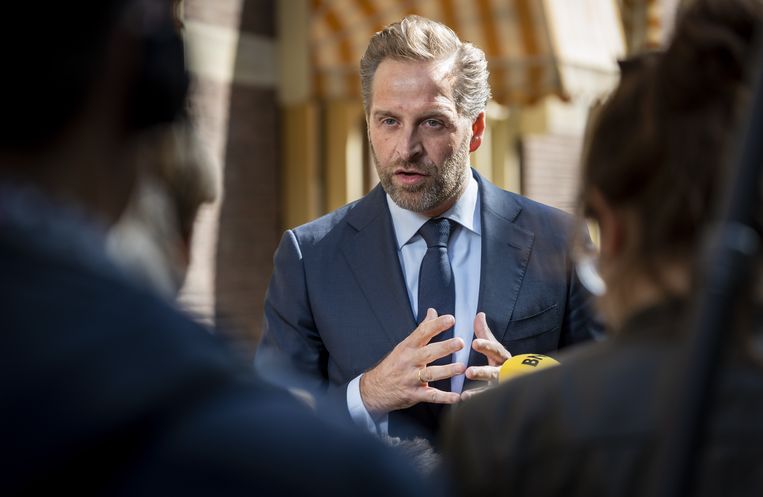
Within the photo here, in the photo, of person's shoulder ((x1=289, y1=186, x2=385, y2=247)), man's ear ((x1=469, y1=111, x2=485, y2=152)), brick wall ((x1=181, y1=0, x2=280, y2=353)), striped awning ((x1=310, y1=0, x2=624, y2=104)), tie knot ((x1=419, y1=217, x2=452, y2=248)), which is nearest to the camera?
tie knot ((x1=419, y1=217, x2=452, y2=248))

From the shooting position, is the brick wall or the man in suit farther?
the brick wall

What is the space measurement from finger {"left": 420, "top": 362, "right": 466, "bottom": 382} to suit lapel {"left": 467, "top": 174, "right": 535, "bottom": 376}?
18cm

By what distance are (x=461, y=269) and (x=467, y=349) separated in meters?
0.23

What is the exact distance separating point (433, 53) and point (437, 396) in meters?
0.96

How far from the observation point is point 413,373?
228cm

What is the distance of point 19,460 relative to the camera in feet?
1.85

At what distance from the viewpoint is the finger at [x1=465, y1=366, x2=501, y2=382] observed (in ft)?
7.45

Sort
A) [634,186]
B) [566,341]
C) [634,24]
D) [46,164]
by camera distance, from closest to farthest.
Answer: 1. [46,164]
2. [634,186]
3. [566,341]
4. [634,24]

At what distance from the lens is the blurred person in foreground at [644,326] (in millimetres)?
1048

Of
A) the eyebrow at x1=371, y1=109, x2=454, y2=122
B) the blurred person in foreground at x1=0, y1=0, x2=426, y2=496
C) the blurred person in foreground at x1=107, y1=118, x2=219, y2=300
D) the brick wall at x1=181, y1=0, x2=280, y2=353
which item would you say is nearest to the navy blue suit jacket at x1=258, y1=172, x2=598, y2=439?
the eyebrow at x1=371, y1=109, x2=454, y2=122

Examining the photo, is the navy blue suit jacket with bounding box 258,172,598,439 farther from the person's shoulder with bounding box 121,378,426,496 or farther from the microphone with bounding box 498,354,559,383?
the person's shoulder with bounding box 121,378,426,496

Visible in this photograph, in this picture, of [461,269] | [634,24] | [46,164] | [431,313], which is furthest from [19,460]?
[634,24]

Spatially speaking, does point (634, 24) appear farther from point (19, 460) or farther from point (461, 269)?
point (19, 460)

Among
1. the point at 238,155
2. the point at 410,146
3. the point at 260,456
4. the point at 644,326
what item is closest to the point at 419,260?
the point at 410,146
